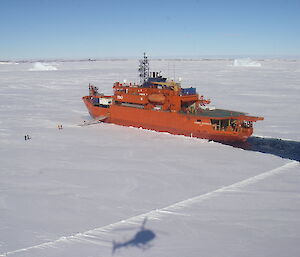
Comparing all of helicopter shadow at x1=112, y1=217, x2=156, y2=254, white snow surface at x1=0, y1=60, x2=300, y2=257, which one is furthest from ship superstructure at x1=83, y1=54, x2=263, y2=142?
helicopter shadow at x1=112, y1=217, x2=156, y2=254

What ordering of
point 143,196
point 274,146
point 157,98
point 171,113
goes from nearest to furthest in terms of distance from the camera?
point 143,196 → point 274,146 → point 171,113 → point 157,98

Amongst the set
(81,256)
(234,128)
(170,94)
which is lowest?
(81,256)

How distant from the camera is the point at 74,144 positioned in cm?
1959

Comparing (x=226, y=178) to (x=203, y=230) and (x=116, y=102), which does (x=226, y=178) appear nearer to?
(x=203, y=230)

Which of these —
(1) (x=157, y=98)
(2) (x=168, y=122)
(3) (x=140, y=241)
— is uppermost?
(1) (x=157, y=98)

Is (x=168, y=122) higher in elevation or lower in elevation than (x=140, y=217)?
higher

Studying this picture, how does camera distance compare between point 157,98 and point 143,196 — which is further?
point 157,98

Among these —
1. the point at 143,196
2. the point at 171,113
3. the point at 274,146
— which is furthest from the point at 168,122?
the point at 143,196

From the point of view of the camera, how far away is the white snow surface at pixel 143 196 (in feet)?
27.9

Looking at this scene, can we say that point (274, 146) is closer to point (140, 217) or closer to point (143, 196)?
point (143, 196)

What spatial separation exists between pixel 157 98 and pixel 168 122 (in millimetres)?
2175

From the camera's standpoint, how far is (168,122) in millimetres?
22375

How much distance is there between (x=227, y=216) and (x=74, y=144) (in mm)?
12266

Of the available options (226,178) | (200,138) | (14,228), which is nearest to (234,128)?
(200,138)
